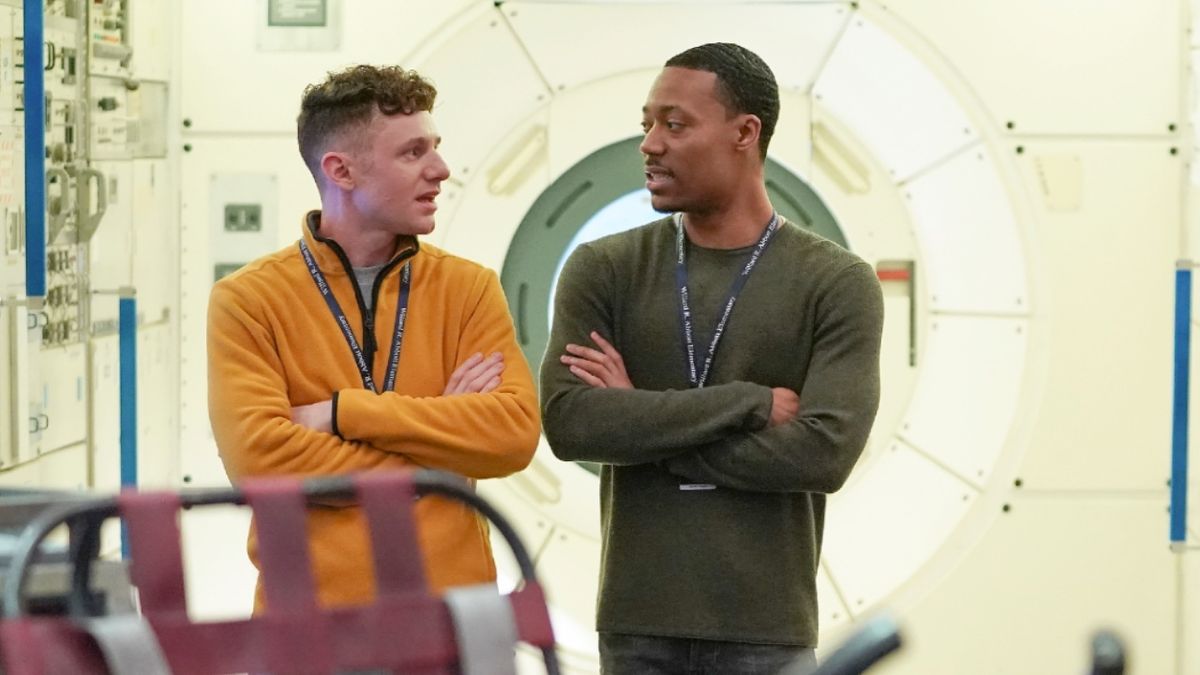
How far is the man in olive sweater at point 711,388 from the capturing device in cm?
256

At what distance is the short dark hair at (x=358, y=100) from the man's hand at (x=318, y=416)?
1.31ft

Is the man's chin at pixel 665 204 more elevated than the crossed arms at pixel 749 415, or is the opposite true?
the man's chin at pixel 665 204

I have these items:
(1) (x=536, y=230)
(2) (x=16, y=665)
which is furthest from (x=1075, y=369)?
(2) (x=16, y=665)

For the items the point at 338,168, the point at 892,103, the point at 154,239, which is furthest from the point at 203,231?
the point at 892,103

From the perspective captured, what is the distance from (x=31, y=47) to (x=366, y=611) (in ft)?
6.44

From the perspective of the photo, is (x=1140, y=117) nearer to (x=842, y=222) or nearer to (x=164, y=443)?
(x=842, y=222)

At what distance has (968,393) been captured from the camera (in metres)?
4.05

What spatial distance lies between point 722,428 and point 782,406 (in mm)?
127

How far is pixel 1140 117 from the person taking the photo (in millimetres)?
4008

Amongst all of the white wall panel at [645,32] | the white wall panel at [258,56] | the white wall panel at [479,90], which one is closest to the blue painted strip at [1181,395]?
the white wall panel at [645,32]

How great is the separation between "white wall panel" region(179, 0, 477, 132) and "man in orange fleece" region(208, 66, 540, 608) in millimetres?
1252

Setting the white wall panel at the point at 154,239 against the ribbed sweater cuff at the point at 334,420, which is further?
the white wall panel at the point at 154,239

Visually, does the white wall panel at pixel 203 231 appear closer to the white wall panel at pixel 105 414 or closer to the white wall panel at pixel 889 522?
the white wall panel at pixel 105 414

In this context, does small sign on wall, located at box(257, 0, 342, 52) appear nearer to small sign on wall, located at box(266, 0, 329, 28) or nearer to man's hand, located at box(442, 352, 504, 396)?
small sign on wall, located at box(266, 0, 329, 28)
